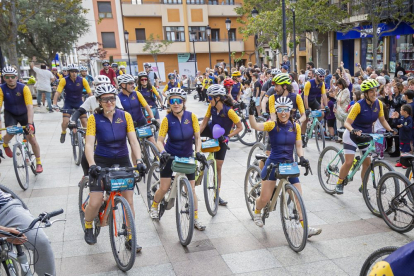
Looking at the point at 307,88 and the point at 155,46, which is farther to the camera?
the point at 155,46

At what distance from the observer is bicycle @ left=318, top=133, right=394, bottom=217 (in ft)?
19.5

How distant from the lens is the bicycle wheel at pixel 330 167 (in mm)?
6867

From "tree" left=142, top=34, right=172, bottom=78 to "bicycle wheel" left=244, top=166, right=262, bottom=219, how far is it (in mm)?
39686

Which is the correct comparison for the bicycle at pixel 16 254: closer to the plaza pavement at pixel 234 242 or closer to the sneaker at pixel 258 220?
the plaza pavement at pixel 234 242

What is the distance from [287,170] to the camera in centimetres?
489

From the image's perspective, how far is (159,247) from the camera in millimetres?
5188

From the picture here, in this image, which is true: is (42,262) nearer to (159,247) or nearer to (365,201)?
(159,247)

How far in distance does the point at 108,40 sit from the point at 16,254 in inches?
1867

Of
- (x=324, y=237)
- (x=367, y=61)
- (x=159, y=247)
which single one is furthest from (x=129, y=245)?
(x=367, y=61)

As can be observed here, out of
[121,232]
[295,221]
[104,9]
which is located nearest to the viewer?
[121,232]

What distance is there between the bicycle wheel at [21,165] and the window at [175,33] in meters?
42.4

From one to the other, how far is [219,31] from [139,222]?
4649 cm

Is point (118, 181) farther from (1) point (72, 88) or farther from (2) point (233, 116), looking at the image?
(1) point (72, 88)

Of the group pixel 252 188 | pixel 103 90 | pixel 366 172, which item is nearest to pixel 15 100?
pixel 103 90
